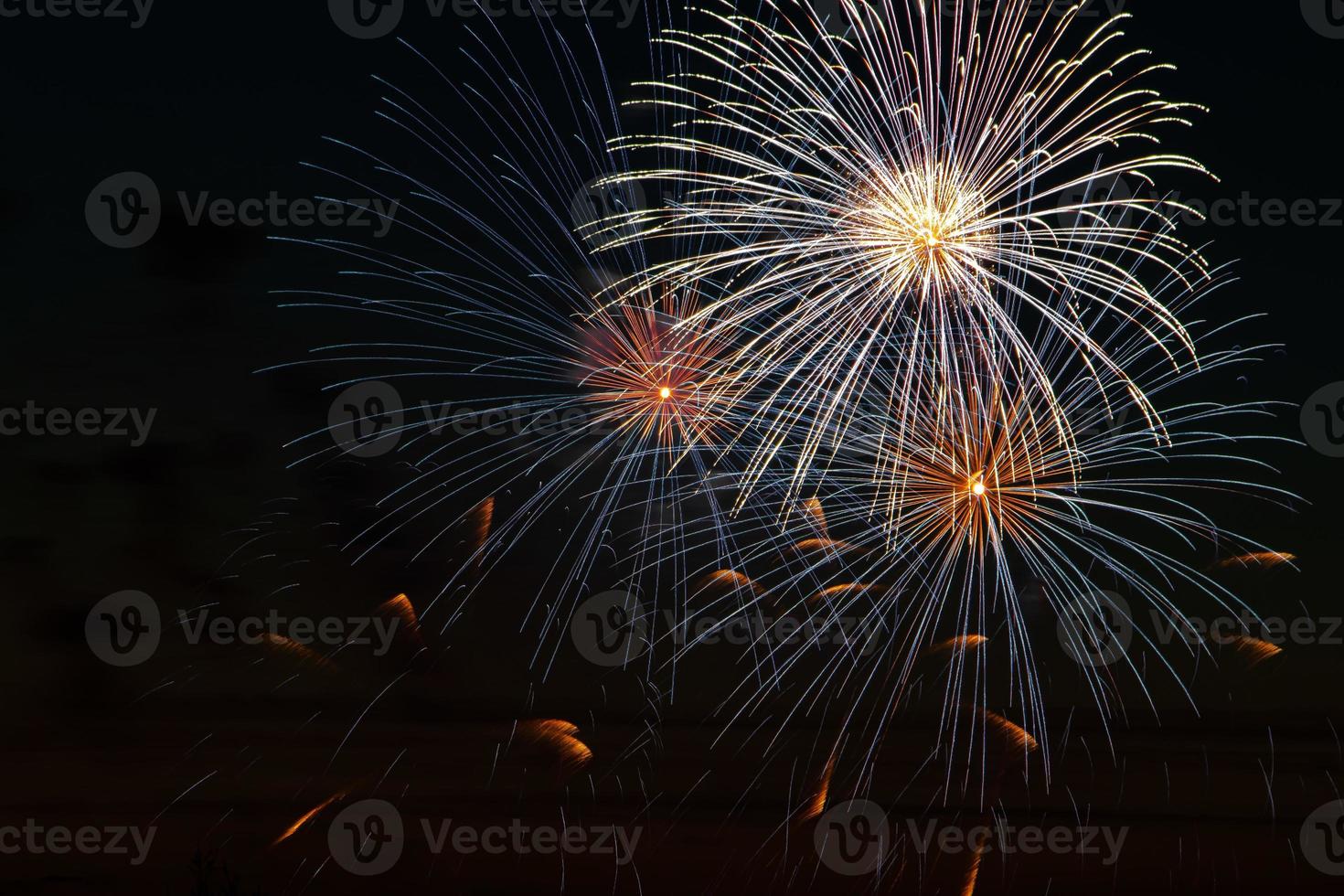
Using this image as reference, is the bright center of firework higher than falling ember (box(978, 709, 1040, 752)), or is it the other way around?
the bright center of firework

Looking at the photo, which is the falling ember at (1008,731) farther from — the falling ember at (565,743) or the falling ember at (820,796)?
the falling ember at (565,743)

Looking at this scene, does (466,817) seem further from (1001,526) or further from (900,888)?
(1001,526)

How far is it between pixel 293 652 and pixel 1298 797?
3754 cm

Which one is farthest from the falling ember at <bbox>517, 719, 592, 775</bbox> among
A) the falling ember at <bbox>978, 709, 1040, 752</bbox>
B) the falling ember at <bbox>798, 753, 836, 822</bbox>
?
the falling ember at <bbox>978, 709, 1040, 752</bbox>

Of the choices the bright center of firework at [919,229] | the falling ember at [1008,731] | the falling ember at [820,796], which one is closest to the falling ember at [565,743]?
the falling ember at [820,796]

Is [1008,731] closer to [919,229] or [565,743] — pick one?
[919,229]

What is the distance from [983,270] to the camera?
12672 mm

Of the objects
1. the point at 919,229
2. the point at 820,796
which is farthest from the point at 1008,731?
the point at 919,229

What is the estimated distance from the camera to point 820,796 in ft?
68.4

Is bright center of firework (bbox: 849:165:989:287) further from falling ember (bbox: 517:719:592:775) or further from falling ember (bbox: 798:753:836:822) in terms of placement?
falling ember (bbox: 517:719:592:775)

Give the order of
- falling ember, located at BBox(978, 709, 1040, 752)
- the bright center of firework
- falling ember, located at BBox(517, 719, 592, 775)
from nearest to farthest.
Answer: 1. the bright center of firework
2. falling ember, located at BBox(978, 709, 1040, 752)
3. falling ember, located at BBox(517, 719, 592, 775)

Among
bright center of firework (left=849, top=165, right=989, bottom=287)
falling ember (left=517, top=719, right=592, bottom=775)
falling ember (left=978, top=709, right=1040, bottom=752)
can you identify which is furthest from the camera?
falling ember (left=517, top=719, right=592, bottom=775)

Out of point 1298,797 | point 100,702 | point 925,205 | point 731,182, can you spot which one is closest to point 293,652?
point 100,702

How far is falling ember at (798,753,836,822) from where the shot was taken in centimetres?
1925
